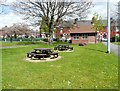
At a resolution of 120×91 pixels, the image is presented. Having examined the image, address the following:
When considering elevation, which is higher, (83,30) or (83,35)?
(83,30)

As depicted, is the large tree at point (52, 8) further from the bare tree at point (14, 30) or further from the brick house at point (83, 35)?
the bare tree at point (14, 30)

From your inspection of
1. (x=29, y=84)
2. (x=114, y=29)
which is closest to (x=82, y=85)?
(x=29, y=84)

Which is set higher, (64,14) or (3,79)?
(64,14)

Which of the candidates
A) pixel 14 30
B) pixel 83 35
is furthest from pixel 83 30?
pixel 14 30

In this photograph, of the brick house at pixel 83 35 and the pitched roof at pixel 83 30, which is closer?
the brick house at pixel 83 35

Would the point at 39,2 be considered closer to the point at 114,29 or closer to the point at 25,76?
the point at 25,76

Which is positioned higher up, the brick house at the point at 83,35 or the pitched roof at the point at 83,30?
the pitched roof at the point at 83,30

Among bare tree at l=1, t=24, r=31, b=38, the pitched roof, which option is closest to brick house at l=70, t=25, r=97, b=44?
the pitched roof

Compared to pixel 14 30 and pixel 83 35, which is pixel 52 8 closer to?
pixel 83 35

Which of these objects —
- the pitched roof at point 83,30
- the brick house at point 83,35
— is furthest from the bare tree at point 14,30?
the brick house at point 83,35

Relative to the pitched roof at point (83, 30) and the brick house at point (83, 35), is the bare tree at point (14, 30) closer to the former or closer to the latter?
the pitched roof at point (83, 30)

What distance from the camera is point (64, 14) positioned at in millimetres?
41844

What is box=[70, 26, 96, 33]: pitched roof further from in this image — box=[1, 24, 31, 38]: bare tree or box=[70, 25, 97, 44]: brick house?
box=[1, 24, 31, 38]: bare tree

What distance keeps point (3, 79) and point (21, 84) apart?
1174 mm
